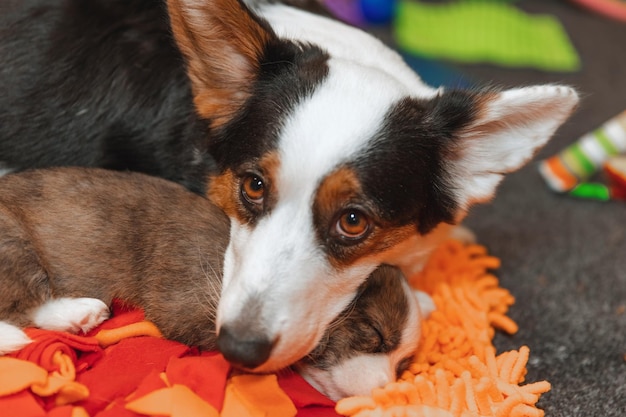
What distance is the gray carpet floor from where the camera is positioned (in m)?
2.29

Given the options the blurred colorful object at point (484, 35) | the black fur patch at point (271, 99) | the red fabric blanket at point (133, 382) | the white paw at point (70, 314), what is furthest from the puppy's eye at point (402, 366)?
the blurred colorful object at point (484, 35)

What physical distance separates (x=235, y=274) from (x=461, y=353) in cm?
79

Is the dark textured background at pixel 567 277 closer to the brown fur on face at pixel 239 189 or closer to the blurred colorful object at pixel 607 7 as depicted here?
the brown fur on face at pixel 239 189

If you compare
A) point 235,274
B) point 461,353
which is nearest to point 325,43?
point 235,274

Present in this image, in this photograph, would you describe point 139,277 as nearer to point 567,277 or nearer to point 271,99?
point 271,99

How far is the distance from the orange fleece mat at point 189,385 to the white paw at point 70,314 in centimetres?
4

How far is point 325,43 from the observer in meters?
2.35

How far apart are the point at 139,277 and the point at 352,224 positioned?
60cm

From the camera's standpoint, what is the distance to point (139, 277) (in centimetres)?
203

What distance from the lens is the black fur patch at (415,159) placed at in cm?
190

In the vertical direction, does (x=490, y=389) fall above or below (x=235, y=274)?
below

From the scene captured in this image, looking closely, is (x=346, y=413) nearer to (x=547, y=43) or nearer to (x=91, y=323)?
(x=91, y=323)

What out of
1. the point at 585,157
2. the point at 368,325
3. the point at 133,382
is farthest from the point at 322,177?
the point at 585,157

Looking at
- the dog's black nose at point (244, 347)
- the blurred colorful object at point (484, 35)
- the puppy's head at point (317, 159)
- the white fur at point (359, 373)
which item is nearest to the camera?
the dog's black nose at point (244, 347)
